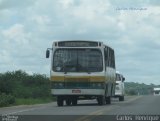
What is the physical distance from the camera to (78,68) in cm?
3691

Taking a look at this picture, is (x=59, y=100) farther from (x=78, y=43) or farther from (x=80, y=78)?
(x=78, y=43)

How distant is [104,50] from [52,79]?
11.0 feet

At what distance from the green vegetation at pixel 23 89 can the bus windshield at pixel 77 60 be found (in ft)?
18.8

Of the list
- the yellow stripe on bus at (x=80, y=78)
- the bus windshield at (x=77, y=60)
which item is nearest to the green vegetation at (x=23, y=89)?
the yellow stripe on bus at (x=80, y=78)

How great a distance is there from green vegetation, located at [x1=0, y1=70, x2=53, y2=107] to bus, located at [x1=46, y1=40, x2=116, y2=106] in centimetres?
543

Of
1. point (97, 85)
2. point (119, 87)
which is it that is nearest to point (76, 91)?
point (97, 85)

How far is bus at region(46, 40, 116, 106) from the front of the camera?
36.7 meters

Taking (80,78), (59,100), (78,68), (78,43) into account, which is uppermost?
(78,43)

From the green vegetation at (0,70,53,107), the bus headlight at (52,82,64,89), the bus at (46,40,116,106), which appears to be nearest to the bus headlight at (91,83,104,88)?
the bus at (46,40,116,106)

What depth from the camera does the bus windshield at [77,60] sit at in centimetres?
3678

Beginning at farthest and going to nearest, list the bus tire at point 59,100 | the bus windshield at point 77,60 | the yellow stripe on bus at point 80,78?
the bus tire at point 59,100 < the bus windshield at point 77,60 < the yellow stripe on bus at point 80,78

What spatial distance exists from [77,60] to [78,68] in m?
0.46

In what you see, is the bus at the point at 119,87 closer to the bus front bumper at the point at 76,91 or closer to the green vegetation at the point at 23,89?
the green vegetation at the point at 23,89

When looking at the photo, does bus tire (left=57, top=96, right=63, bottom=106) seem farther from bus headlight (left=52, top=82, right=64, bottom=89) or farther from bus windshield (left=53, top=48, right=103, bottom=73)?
bus windshield (left=53, top=48, right=103, bottom=73)
